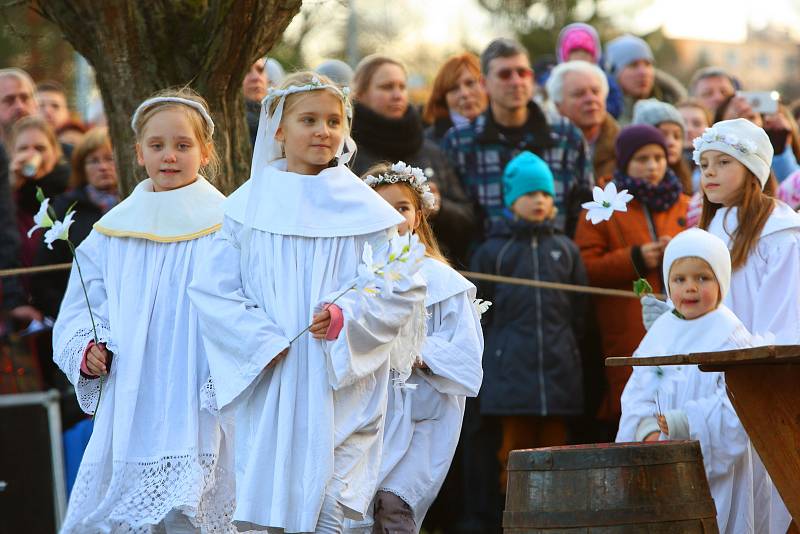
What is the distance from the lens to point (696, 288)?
22.0 ft

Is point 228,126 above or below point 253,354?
above

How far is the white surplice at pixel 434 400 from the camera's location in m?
6.42

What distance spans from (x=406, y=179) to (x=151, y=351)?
1501 mm

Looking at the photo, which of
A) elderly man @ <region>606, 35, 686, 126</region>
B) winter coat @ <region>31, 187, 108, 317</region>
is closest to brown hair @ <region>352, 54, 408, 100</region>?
winter coat @ <region>31, 187, 108, 317</region>

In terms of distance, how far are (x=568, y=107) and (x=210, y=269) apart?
5.07 meters

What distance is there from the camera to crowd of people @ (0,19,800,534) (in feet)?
18.3

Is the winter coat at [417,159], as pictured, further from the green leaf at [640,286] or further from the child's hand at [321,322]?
the child's hand at [321,322]

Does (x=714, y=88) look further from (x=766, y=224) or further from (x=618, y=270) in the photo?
(x=766, y=224)

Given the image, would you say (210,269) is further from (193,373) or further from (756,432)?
(756,432)

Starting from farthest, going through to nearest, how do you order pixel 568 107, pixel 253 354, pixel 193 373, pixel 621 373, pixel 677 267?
1. pixel 568 107
2. pixel 621 373
3. pixel 677 267
4. pixel 193 373
5. pixel 253 354

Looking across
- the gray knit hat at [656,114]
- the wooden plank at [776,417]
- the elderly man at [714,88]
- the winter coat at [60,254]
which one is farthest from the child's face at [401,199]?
the elderly man at [714,88]

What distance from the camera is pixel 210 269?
579 cm

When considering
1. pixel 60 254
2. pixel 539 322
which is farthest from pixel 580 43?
pixel 60 254

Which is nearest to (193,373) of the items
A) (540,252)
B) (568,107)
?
(540,252)
